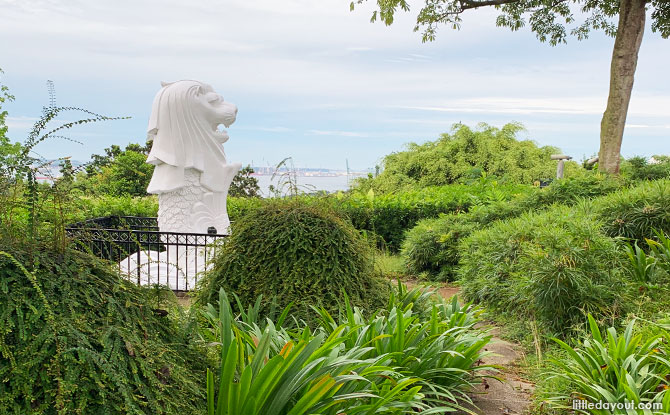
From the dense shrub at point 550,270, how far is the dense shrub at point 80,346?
4013 mm

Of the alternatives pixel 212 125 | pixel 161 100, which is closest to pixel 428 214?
pixel 212 125

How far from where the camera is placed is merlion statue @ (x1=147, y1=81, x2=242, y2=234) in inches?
349

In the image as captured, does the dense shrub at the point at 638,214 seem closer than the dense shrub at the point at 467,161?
Yes

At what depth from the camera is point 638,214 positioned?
715 centimetres

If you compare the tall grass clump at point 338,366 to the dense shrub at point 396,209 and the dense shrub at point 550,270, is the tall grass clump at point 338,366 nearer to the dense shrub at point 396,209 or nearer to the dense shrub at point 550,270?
the dense shrub at point 550,270

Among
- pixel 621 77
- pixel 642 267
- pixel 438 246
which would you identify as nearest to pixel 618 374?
pixel 642 267

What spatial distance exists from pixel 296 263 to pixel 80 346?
2.27 metres

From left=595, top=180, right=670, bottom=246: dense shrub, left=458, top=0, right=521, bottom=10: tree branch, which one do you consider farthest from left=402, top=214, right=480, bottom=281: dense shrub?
left=458, top=0, right=521, bottom=10: tree branch

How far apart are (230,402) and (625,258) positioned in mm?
5358

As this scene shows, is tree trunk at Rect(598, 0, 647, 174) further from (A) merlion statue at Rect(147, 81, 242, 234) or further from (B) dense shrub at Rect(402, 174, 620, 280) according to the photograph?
(A) merlion statue at Rect(147, 81, 242, 234)

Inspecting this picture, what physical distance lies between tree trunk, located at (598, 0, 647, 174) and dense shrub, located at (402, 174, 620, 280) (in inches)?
111

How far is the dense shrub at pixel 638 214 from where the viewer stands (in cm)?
706

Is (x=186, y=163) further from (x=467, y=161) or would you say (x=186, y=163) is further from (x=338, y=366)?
(x=467, y=161)

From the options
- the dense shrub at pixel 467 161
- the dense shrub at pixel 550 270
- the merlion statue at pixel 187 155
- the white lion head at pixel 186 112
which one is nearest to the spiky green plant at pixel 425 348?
the dense shrub at pixel 550 270
